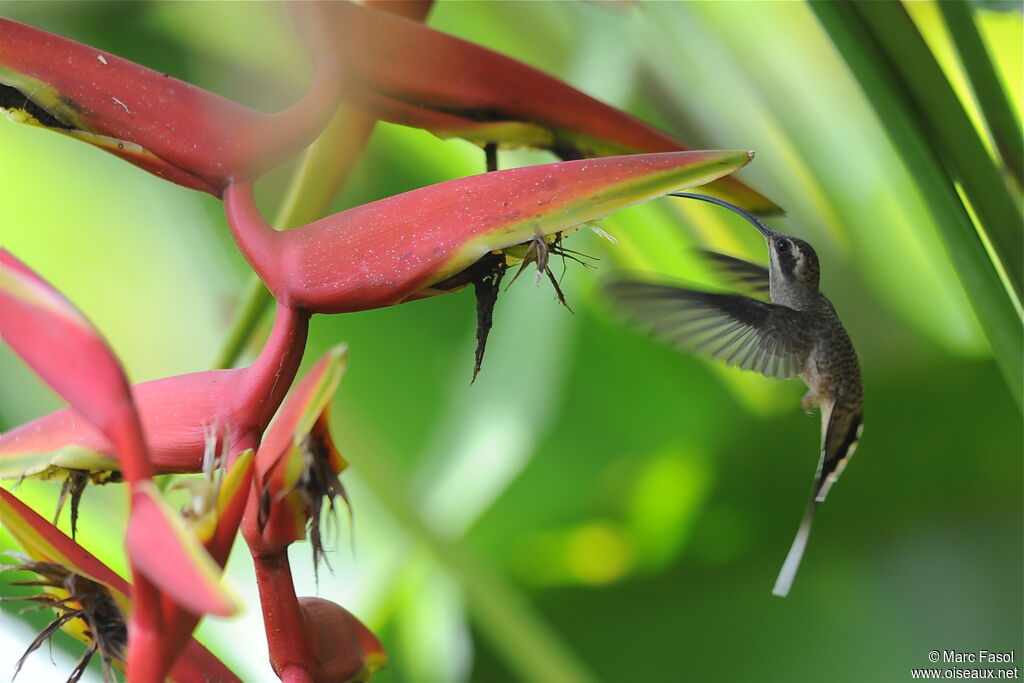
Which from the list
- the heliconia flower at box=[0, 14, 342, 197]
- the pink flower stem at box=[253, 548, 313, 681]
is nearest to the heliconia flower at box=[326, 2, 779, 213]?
the heliconia flower at box=[0, 14, 342, 197]

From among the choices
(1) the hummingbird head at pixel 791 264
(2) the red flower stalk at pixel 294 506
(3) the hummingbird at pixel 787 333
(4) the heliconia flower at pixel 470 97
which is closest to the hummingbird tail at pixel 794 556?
(3) the hummingbird at pixel 787 333

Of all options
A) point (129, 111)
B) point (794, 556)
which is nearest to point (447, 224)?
point (129, 111)

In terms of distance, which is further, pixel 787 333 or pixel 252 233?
pixel 787 333

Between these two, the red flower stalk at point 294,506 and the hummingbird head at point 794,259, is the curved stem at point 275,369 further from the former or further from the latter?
the hummingbird head at point 794,259

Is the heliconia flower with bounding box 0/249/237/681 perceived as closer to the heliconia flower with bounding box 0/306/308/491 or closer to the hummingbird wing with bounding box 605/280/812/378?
the heliconia flower with bounding box 0/306/308/491

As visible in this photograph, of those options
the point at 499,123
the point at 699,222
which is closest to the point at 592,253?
the point at 699,222

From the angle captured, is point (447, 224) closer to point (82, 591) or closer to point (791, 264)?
point (82, 591)
